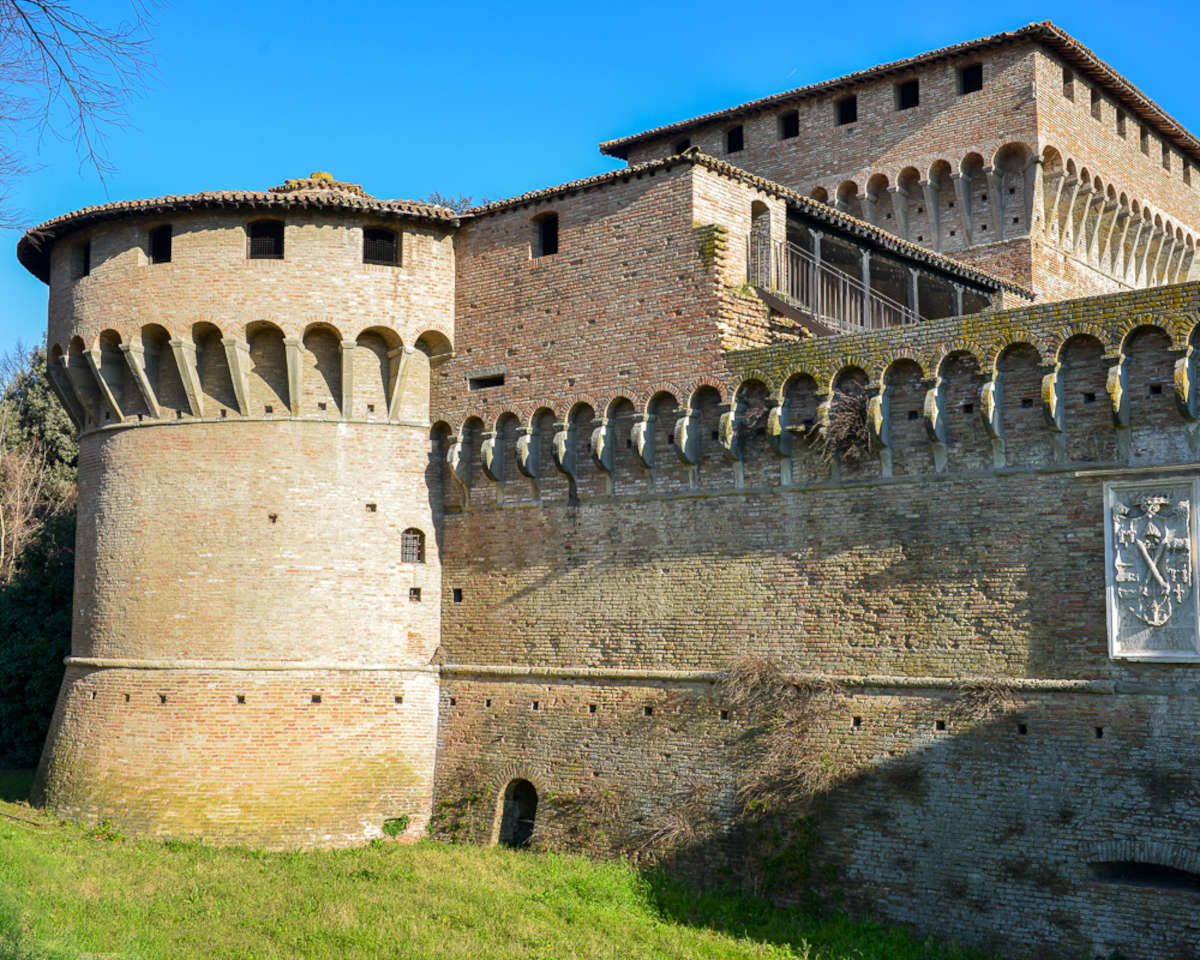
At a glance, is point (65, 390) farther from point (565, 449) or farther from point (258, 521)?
point (565, 449)

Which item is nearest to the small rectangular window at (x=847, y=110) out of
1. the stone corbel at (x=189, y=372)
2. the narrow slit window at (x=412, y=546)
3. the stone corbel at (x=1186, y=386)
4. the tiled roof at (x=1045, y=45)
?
the tiled roof at (x=1045, y=45)

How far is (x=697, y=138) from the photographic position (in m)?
30.2

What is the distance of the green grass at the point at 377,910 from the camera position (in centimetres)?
1478

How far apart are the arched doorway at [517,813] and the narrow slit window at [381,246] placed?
29.4 feet

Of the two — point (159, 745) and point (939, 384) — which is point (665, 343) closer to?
point (939, 384)

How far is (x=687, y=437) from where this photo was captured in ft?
60.4

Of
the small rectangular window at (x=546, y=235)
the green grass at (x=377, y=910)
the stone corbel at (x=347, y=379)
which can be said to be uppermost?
the small rectangular window at (x=546, y=235)

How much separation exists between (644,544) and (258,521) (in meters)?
6.43

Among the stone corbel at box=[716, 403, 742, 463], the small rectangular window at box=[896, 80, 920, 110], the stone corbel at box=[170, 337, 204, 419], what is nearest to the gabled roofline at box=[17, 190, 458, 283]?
the stone corbel at box=[170, 337, 204, 419]

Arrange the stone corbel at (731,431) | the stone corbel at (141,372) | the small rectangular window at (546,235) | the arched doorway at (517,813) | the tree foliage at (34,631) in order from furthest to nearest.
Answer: the tree foliage at (34,631), the stone corbel at (141,372), the small rectangular window at (546,235), the arched doorway at (517,813), the stone corbel at (731,431)

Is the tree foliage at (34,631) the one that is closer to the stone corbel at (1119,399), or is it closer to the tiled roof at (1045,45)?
the tiled roof at (1045,45)

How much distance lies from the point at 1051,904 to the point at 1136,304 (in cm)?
691

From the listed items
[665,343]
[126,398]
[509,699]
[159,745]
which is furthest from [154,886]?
[665,343]

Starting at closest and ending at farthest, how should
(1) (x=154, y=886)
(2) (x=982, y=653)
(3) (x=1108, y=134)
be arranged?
(2) (x=982, y=653)
(1) (x=154, y=886)
(3) (x=1108, y=134)
